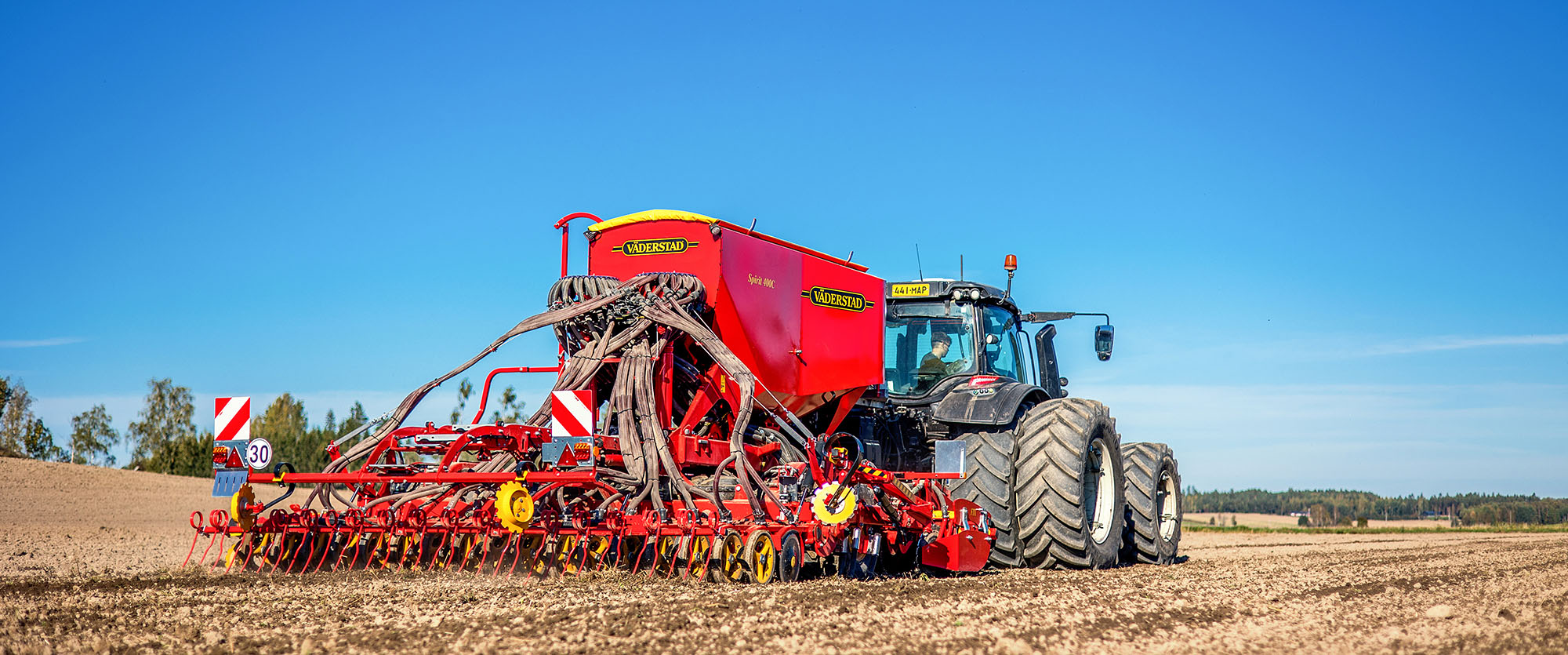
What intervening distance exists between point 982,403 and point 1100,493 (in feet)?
5.32

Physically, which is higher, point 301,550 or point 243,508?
point 243,508

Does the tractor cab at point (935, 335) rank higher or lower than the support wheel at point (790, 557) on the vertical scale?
higher

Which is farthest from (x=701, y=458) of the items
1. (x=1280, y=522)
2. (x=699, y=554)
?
(x=1280, y=522)

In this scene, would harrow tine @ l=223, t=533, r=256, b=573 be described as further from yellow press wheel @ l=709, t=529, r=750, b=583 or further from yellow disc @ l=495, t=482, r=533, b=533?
yellow press wheel @ l=709, t=529, r=750, b=583

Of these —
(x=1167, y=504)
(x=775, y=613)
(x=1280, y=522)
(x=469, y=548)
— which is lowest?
(x=1280, y=522)

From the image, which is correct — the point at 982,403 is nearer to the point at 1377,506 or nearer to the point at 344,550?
the point at 344,550

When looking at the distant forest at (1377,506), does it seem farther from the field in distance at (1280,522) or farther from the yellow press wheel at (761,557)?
the yellow press wheel at (761,557)

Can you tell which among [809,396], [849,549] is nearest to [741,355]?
[809,396]

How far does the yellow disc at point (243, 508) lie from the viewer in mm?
7086

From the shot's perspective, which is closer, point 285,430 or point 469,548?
point 469,548

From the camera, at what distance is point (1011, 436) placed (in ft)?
28.0

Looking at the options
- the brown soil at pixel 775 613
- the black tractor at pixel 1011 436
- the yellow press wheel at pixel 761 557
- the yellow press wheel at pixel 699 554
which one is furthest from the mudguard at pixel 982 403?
the yellow press wheel at pixel 699 554

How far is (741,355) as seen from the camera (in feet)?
25.4

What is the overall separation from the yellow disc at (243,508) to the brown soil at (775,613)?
44 centimetres
